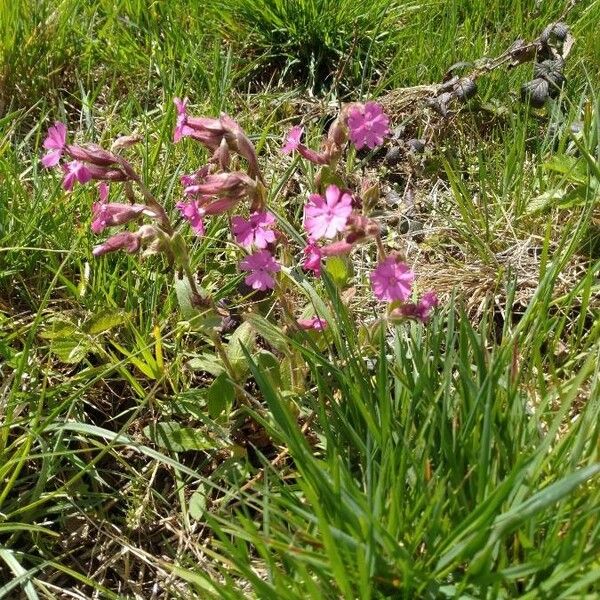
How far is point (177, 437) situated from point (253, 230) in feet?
1.44

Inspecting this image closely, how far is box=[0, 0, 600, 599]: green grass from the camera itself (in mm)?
1079

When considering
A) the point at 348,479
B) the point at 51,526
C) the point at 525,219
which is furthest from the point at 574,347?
the point at 51,526

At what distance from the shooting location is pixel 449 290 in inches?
71.1

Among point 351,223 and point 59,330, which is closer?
point 351,223

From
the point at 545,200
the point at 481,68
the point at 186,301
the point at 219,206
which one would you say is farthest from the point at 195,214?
the point at 481,68

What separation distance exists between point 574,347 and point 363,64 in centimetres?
121

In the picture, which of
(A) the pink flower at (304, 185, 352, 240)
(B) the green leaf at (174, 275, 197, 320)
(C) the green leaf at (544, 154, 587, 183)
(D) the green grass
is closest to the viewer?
(D) the green grass

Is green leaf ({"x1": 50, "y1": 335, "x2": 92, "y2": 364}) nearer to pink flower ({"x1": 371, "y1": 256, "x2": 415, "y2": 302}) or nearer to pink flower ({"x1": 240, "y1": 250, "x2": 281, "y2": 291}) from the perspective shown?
pink flower ({"x1": 240, "y1": 250, "x2": 281, "y2": 291})

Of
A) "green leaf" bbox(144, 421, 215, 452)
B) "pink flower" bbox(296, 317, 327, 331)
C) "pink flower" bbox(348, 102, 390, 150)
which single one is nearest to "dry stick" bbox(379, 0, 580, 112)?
"pink flower" bbox(348, 102, 390, 150)

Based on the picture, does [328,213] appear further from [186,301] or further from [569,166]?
[569,166]

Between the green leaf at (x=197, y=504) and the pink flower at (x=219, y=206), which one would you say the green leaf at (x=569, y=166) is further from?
the green leaf at (x=197, y=504)

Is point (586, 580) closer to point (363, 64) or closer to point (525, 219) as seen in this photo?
point (525, 219)

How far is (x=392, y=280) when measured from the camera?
4.25ft

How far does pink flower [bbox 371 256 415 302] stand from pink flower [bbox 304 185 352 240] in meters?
0.10
